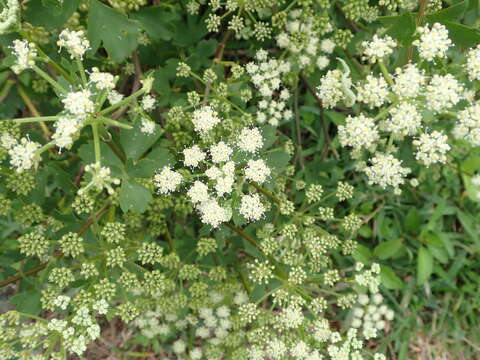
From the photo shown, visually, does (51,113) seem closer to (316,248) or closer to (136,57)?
(136,57)

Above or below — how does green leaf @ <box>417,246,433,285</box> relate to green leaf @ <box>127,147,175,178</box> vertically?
below

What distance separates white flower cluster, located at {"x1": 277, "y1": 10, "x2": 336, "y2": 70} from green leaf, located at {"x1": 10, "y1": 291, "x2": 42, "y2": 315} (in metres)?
2.56

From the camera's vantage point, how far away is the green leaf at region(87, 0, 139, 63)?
2.79 m

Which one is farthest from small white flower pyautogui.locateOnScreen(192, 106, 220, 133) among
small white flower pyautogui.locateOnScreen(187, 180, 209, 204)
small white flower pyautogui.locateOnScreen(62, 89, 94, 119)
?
small white flower pyautogui.locateOnScreen(62, 89, 94, 119)

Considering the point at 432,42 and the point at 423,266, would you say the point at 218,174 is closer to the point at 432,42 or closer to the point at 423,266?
the point at 432,42

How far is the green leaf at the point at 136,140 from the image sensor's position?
280cm

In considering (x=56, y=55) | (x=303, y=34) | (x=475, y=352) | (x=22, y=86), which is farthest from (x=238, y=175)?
(x=475, y=352)

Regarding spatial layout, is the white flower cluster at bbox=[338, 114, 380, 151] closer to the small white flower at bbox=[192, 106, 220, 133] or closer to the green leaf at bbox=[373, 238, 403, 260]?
the small white flower at bbox=[192, 106, 220, 133]

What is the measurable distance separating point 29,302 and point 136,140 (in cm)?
137

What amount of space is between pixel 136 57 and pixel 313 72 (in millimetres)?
1466

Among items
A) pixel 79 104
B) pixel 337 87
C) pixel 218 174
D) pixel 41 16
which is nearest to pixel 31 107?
pixel 41 16

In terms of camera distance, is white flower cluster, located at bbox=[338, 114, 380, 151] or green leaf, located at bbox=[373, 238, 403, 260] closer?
white flower cluster, located at bbox=[338, 114, 380, 151]

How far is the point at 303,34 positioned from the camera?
3.38 meters

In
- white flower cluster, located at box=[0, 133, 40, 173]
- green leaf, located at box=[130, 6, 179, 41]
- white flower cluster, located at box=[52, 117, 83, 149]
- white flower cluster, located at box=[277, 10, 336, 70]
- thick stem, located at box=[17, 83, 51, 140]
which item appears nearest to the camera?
white flower cluster, located at box=[52, 117, 83, 149]
